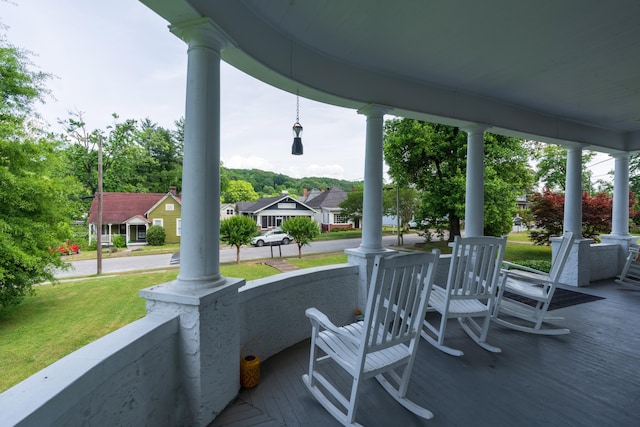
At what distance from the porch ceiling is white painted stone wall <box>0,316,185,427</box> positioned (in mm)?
1686

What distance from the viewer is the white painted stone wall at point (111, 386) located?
0.81m

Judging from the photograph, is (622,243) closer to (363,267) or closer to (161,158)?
(363,267)

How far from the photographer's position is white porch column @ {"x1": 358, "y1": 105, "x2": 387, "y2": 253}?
2928 mm

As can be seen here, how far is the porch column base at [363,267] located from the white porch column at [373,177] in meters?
0.05

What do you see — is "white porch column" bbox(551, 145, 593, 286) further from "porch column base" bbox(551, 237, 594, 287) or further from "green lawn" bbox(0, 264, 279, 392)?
"green lawn" bbox(0, 264, 279, 392)

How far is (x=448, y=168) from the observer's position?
880cm

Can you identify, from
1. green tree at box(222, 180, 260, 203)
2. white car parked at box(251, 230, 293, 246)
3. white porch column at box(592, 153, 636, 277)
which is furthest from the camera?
green tree at box(222, 180, 260, 203)

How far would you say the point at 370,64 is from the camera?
8.93 ft

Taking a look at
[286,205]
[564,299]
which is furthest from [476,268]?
[286,205]

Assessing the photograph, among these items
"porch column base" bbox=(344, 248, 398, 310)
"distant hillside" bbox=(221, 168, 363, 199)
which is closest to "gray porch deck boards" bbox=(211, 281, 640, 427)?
"porch column base" bbox=(344, 248, 398, 310)

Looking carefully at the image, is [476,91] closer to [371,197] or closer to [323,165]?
[371,197]

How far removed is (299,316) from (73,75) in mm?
4631

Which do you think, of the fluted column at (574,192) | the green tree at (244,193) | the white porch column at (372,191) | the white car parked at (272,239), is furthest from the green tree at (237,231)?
the fluted column at (574,192)

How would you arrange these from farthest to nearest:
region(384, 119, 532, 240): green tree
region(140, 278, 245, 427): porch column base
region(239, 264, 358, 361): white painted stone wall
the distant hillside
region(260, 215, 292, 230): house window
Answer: region(260, 215, 292, 230): house window < the distant hillside < region(384, 119, 532, 240): green tree < region(239, 264, 358, 361): white painted stone wall < region(140, 278, 245, 427): porch column base
